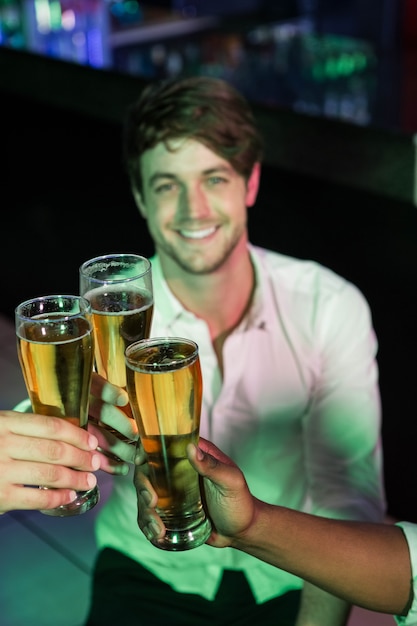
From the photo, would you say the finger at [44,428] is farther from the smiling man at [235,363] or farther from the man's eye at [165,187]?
the man's eye at [165,187]

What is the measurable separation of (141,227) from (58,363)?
9.46ft

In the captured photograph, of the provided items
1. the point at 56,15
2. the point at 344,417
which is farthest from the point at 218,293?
the point at 56,15

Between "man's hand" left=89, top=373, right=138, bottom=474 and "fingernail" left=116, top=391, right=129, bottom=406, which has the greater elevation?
"fingernail" left=116, top=391, right=129, bottom=406

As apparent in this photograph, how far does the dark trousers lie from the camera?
5.78 feet

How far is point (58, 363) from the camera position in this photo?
45.4 inches

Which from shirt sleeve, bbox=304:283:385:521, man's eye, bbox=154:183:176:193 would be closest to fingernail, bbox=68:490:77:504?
shirt sleeve, bbox=304:283:385:521

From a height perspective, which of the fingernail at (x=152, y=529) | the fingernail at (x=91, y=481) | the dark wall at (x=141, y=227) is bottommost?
the dark wall at (x=141, y=227)

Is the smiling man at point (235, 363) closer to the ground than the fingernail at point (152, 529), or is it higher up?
closer to the ground

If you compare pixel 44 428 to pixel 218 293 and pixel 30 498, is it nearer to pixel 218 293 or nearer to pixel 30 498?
pixel 30 498

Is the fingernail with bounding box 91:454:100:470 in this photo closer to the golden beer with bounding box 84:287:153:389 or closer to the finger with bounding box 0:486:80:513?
the finger with bounding box 0:486:80:513

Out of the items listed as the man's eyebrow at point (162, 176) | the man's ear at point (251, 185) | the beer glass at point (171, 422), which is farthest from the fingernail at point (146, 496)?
the man's ear at point (251, 185)

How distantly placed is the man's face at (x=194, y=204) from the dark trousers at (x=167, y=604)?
25.4 inches

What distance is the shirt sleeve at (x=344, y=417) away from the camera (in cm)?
185

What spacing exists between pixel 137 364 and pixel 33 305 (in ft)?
0.65
